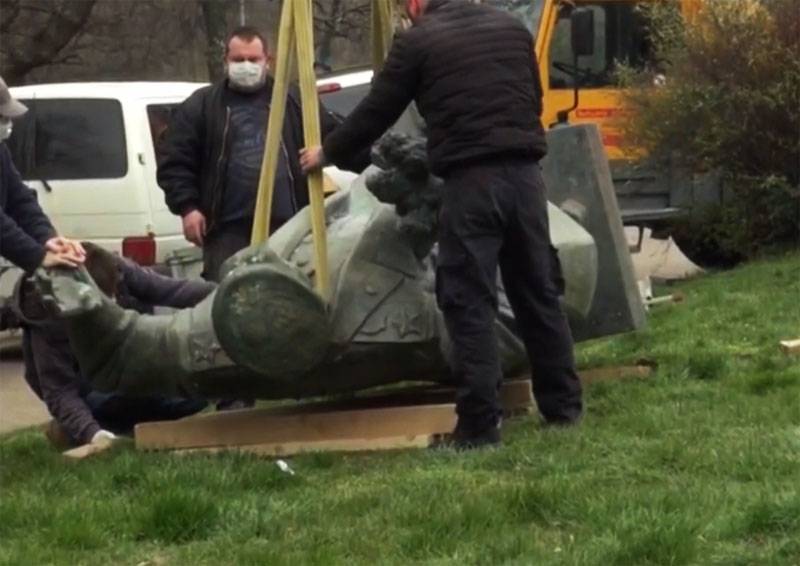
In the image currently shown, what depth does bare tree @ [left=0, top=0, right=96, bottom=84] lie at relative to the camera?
25094mm

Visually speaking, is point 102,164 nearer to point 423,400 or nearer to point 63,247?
point 423,400

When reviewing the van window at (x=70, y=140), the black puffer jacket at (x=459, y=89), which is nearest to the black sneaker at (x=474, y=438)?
the black puffer jacket at (x=459, y=89)

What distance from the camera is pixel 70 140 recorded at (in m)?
13.5

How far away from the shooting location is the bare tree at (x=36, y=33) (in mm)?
25094

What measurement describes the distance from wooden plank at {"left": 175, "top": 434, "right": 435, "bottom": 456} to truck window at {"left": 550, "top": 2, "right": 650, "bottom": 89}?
9982 millimetres

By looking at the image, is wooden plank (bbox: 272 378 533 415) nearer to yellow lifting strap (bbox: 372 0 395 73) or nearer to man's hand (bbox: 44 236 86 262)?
man's hand (bbox: 44 236 86 262)

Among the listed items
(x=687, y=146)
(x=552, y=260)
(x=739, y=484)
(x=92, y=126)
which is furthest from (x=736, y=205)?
(x=739, y=484)

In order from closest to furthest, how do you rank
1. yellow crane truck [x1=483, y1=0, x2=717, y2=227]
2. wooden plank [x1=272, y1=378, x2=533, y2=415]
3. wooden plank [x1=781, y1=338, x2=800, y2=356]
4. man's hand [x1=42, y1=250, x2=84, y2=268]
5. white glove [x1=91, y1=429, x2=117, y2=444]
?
man's hand [x1=42, y1=250, x2=84, y2=268] → white glove [x1=91, y1=429, x2=117, y2=444] → wooden plank [x1=272, y1=378, x2=533, y2=415] → wooden plank [x1=781, y1=338, x2=800, y2=356] → yellow crane truck [x1=483, y1=0, x2=717, y2=227]

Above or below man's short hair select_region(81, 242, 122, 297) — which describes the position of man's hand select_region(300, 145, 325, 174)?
above

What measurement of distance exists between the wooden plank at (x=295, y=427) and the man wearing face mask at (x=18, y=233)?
832 millimetres

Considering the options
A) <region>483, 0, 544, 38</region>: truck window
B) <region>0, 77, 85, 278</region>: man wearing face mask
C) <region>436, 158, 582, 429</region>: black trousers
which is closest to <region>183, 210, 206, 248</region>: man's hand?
<region>0, 77, 85, 278</region>: man wearing face mask

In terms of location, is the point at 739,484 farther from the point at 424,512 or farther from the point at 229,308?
the point at 229,308

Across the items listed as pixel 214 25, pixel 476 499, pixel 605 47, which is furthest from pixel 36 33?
pixel 476 499

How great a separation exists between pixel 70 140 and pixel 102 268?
6335 millimetres
